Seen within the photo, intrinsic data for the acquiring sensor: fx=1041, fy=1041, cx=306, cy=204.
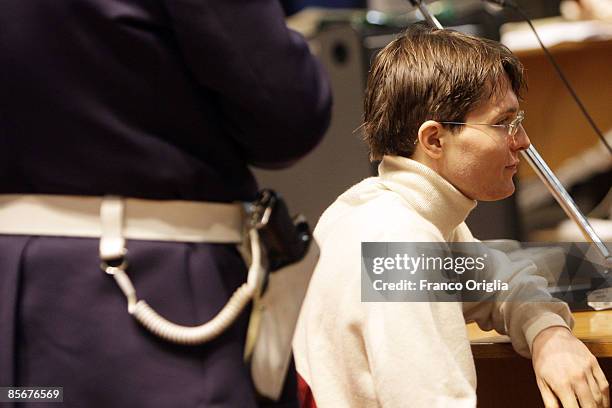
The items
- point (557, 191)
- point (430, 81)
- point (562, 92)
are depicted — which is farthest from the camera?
point (562, 92)

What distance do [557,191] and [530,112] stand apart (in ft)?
0.42

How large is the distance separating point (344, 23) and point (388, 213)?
92cm

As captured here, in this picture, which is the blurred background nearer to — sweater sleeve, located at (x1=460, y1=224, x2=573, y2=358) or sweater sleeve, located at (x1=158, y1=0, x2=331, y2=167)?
sweater sleeve, located at (x1=460, y1=224, x2=573, y2=358)

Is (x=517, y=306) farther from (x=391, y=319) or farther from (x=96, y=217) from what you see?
(x=96, y=217)

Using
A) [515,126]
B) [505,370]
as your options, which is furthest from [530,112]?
[505,370]

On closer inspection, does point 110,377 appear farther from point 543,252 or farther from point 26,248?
point 543,252

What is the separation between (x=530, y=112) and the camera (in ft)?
5.04

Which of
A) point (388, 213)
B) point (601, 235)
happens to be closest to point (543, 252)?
point (601, 235)

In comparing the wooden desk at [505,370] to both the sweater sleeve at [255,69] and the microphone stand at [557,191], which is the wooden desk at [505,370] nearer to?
the microphone stand at [557,191]

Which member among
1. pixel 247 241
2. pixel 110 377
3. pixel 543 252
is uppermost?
pixel 543 252

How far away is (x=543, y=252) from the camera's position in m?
1.46

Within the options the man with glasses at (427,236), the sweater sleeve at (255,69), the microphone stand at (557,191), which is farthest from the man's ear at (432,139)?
the sweater sleeve at (255,69)

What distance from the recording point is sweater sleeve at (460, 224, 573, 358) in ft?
4.29

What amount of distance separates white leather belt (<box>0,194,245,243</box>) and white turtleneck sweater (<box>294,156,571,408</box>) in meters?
0.35
